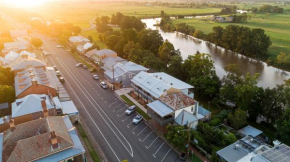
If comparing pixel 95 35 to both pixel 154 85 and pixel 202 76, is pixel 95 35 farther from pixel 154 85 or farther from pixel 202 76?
pixel 202 76

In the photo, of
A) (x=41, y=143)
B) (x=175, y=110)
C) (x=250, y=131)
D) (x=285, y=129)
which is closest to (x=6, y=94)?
(x=41, y=143)

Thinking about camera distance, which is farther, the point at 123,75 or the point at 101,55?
the point at 101,55

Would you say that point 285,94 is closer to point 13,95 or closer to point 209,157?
point 209,157

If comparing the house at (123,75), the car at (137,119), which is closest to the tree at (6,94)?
the house at (123,75)

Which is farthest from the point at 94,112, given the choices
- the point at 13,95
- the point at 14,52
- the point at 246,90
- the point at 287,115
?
the point at 14,52

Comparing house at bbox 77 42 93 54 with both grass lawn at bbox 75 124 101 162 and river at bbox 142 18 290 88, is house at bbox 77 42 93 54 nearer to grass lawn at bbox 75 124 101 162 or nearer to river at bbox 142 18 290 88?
river at bbox 142 18 290 88
